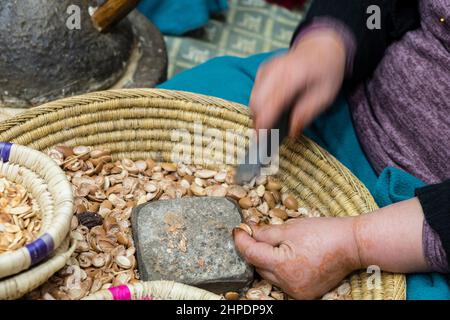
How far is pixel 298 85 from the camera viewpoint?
2.85ft

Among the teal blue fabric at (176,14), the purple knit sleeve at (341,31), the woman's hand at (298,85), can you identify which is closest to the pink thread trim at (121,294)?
the woman's hand at (298,85)

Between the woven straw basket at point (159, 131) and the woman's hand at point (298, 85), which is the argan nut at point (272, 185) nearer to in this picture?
the woven straw basket at point (159, 131)

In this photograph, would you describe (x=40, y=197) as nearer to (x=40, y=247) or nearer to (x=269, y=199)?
(x=40, y=247)

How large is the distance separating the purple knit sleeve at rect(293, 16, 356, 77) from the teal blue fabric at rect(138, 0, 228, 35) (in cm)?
88

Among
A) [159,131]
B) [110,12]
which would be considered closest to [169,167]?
[159,131]

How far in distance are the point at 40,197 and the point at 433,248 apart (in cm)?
50

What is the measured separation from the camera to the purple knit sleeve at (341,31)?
95 cm

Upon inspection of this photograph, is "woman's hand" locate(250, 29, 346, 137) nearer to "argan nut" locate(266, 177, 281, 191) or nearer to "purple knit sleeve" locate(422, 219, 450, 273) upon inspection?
"argan nut" locate(266, 177, 281, 191)

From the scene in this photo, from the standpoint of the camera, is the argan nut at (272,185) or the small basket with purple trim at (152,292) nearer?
the small basket with purple trim at (152,292)

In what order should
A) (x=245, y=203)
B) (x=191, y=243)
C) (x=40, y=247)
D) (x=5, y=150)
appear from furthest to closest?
(x=245, y=203) → (x=191, y=243) → (x=5, y=150) → (x=40, y=247)

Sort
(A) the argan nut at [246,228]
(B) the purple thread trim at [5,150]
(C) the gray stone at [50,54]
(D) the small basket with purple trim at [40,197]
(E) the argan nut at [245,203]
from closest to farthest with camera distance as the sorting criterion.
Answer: (D) the small basket with purple trim at [40,197]
(B) the purple thread trim at [5,150]
(A) the argan nut at [246,228]
(E) the argan nut at [245,203]
(C) the gray stone at [50,54]

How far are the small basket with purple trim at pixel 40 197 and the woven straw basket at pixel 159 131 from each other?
5.4 inches

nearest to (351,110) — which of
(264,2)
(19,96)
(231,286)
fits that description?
(231,286)

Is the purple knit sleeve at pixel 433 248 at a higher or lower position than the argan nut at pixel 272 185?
higher
